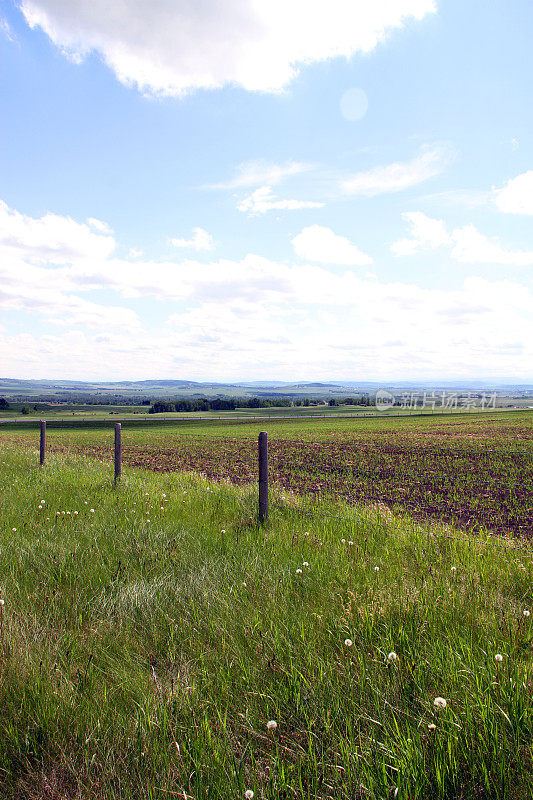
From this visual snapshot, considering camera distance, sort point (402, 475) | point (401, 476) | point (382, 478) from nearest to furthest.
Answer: point (382, 478) → point (401, 476) → point (402, 475)

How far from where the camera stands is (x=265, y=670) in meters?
3.09

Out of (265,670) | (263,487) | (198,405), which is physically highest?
(263,487)

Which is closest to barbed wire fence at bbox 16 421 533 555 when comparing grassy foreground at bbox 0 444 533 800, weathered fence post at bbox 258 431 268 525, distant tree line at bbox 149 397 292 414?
weathered fence post at bbox 258 431 268 525

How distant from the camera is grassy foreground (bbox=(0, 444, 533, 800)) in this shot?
2.30 metres

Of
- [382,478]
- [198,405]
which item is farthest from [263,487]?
[198,405]

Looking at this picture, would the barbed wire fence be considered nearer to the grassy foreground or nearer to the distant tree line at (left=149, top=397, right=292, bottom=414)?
the grassy foreground

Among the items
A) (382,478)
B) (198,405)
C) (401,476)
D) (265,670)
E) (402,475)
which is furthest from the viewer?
(198,405)

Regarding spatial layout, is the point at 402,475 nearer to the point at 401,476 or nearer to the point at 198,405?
the point at 401,476

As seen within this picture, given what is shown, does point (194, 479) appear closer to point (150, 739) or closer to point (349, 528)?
point (349, 528)

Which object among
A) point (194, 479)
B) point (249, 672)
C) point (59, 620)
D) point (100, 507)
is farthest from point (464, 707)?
point (194, 479)

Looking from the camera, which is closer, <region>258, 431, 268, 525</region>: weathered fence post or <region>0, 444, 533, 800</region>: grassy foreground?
<region>0, 444, 533, 800</region>: grassy foreground

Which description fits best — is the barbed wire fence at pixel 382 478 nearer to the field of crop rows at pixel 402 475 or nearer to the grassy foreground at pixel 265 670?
the field of crop rows at pixel 402 475

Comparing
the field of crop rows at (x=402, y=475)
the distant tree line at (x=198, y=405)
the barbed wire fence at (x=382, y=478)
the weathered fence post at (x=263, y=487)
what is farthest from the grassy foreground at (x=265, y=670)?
the distant tree line at (x=198, y=405)

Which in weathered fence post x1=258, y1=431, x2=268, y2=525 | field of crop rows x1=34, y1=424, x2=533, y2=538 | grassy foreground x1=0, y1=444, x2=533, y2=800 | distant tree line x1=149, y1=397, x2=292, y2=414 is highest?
weathered fence post x1=258, y1=431, x2=268, y2=525
